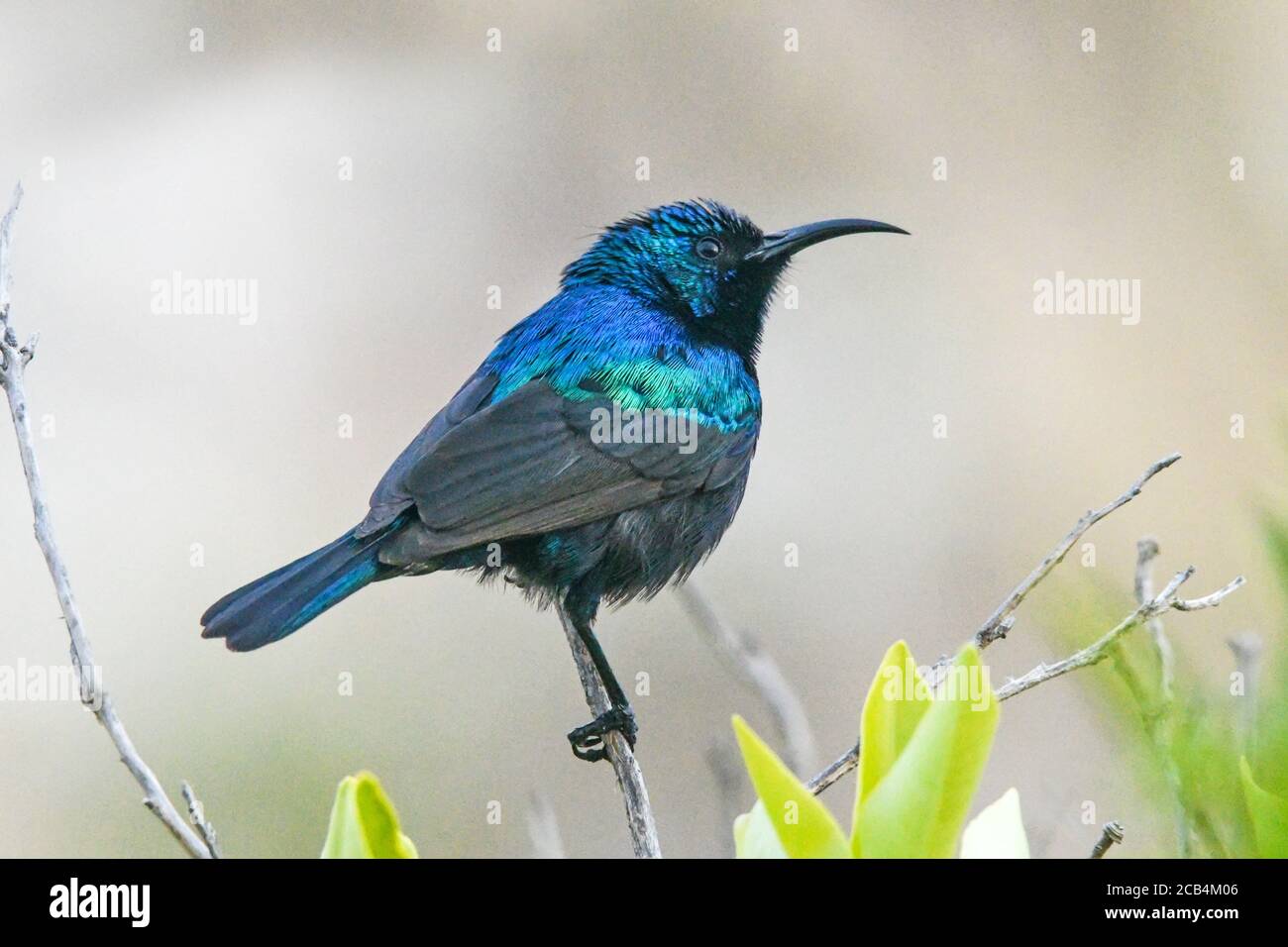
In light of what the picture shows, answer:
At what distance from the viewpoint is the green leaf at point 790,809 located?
0.88 m

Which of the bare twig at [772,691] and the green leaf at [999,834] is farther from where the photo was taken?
the bare twig at [772,691]

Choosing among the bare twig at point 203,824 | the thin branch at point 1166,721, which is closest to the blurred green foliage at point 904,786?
the thin branch at point 1166,721

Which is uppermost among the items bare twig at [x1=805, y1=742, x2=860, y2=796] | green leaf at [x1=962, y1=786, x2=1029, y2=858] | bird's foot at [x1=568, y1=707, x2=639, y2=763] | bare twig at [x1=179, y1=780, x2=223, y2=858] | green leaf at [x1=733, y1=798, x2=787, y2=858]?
green leaf at [x1=733, y1=798, x2=787, y2=858]

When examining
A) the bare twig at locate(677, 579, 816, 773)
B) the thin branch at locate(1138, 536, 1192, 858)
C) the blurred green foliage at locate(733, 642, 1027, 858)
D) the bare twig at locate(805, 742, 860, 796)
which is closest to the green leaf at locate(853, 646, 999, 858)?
the blurred green foliage at locate(733, 642, 1027, 858)

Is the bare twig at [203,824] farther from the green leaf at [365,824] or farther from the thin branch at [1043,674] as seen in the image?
the thin branch at [1043,674]

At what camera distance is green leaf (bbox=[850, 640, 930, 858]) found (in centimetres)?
97

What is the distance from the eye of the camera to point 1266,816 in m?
0.78

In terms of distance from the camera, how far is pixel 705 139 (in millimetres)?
6340

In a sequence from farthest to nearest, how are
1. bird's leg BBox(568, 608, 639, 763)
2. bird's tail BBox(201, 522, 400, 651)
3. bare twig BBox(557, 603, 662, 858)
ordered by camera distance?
bird's leg BBox(568, 608, 639, 763) → bird's tail BBox(201, 522, 400, 651) → bare twig BBox(557, 603, 662, 858)

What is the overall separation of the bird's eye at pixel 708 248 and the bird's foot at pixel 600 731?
57.0 inches

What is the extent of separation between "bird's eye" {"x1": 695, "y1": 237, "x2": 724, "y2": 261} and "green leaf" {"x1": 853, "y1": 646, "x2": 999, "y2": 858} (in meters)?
3.29

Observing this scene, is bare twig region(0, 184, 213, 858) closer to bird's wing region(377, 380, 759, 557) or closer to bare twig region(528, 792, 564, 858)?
bare twig region(528, 792, 564, 858)
